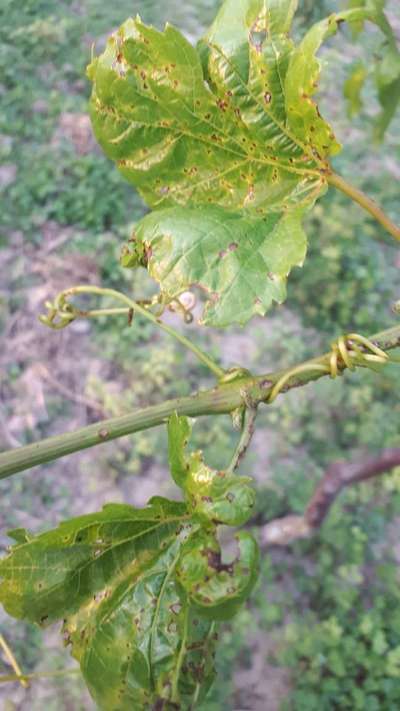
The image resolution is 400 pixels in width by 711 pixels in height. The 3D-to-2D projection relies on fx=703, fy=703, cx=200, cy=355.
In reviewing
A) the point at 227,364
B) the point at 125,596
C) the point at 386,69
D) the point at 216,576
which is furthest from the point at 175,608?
the point at 227,364

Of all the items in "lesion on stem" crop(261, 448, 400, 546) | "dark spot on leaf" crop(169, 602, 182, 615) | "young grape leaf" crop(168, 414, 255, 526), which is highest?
"young grape leaf" crop(168, 414, 255, 526)

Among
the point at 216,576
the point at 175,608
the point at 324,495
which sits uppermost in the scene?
the point at 216,576

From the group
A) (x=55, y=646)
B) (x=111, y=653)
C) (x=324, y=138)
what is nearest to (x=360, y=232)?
(x=55, y=646)

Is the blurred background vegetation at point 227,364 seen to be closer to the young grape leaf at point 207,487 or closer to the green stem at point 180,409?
the green stem at point 180,409

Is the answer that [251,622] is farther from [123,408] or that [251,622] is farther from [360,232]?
[360,232]

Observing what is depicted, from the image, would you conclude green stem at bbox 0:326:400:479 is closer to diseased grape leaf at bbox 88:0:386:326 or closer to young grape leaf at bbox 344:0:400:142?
diseased grape leaf at bbox 88:0:386:326

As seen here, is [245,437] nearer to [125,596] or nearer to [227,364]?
[125,596]

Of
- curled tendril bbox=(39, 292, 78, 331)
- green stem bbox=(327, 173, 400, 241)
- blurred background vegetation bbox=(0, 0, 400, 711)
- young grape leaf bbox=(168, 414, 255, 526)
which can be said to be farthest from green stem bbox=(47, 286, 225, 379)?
blurred background vegetation bbox=(0, 0, 400, 711)
